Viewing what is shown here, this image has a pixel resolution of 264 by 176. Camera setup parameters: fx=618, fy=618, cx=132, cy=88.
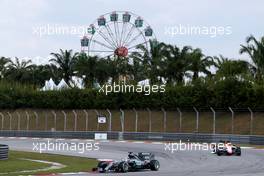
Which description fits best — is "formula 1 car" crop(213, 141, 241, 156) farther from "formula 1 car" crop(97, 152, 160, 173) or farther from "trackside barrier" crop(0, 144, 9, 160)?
"trackside barrier" crop(0, 144, 9, 160)

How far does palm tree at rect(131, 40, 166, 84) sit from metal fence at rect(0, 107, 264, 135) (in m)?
8.07

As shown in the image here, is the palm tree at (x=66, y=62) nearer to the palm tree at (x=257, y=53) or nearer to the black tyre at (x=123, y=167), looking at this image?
the palm tree at (x=257, y=53)

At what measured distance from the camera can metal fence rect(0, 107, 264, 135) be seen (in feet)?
151

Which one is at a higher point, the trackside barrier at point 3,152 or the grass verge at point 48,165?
the trackside barrier at point 3,152

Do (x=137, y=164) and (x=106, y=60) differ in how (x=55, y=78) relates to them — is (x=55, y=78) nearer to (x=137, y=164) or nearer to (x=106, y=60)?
(x=106, y=60)

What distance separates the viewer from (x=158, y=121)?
53.5 metres

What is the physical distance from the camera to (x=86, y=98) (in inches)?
2591

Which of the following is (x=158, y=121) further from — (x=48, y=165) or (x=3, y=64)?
(x=3, y=64)

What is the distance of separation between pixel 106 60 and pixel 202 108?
2410cm

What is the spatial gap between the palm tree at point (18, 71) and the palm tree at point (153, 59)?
94.2 feet

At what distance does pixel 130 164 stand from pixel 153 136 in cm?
2479

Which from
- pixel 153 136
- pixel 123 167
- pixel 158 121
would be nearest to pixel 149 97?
pixel 158 121

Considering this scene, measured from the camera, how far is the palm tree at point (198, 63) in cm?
6619

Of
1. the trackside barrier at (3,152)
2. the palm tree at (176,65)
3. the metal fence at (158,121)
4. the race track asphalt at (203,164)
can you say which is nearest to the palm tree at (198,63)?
the palm tree at (176,65)
